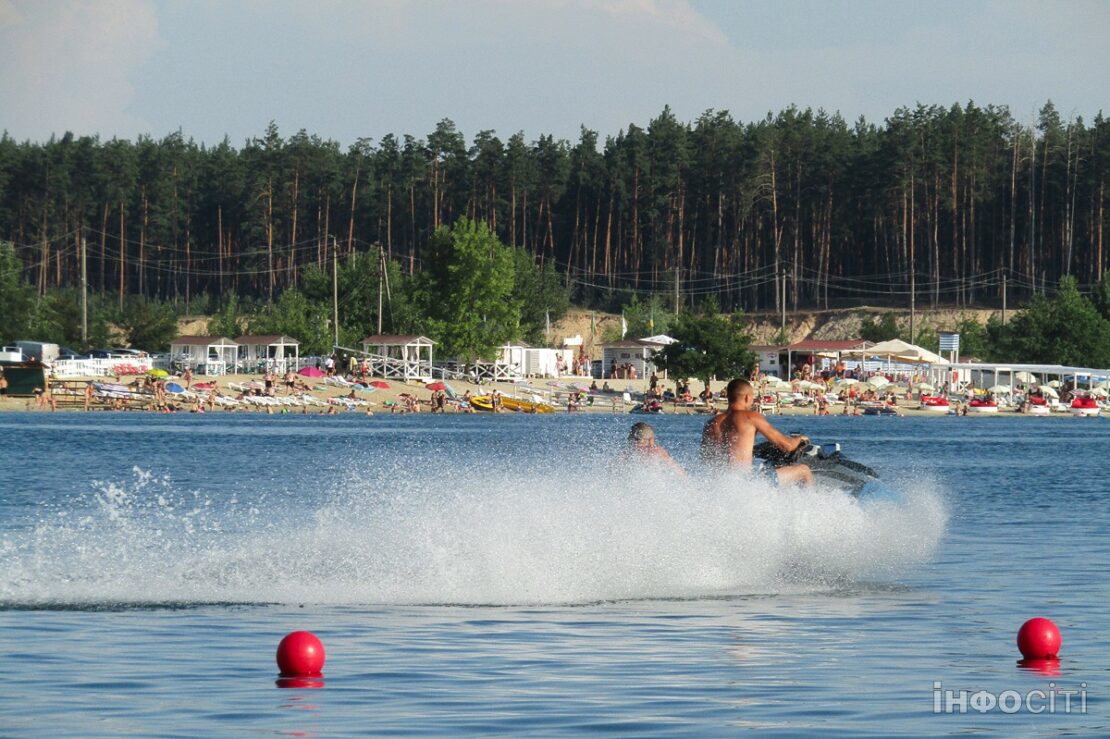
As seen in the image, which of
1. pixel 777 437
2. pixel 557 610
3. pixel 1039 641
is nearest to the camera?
pixel 1039 641

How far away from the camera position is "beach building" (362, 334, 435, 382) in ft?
329

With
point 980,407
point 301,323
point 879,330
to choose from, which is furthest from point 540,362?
point 980,407

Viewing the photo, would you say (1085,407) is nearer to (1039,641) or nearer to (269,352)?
(269,352)

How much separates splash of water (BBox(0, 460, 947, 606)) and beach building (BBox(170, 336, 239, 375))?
81198 millimetres

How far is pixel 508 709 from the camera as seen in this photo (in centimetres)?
1169

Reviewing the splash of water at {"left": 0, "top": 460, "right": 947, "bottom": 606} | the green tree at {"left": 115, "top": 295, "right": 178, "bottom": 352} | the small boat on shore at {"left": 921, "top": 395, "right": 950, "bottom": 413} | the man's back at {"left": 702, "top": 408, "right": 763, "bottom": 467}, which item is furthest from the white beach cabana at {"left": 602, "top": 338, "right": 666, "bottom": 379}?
the man's back at {"left": 702, "top": 408, "right": 763, "bottom": 467}

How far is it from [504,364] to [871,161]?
41.7 meters

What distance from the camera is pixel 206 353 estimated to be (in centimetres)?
10256

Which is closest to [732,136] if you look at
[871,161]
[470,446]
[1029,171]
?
[871,161]

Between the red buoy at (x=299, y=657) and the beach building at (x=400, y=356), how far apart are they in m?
86.1

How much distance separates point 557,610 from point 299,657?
431cm

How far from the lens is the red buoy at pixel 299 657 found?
502 inches

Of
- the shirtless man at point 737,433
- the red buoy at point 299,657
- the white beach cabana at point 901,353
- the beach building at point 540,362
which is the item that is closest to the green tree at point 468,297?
the beach building at point 540,362

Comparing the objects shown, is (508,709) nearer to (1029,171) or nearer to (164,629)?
(164,629)
